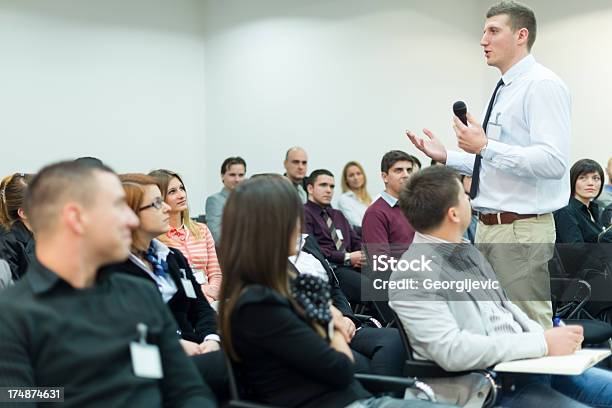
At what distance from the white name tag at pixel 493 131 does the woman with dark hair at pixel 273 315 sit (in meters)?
1.38

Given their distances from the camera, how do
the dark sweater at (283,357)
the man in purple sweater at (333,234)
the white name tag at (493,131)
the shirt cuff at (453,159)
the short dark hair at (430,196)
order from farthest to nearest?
1. the man in purple sweater at (333,234)
2. the shirt cuff at (453,159)
3. the white name tag at (493,131)
4. the short dark hair at (430,196)
5. the dark sweater at (283,357)

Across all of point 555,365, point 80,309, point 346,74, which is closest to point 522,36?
point 555,365

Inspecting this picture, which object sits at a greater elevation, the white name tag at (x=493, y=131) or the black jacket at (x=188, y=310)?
the white name tag at (x=493, y=131)

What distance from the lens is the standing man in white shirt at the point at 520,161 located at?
269 centimetres

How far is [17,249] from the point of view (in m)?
3.02

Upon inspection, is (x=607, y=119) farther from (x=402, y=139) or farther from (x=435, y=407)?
(x=435, y=407)

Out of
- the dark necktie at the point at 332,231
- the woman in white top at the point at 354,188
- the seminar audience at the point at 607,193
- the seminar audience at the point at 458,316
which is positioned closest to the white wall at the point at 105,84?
the woman in white top at the point at 354,188

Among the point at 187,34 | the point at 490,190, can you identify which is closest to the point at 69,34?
the point at 187,34

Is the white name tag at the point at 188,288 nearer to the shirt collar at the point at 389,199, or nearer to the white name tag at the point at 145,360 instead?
the white name tag at the point at 145,360

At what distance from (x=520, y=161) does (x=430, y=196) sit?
58 cm

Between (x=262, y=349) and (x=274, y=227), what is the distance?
0.33 metres

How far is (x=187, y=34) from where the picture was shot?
726 centimetres

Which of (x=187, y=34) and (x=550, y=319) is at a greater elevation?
(x=187, y=34)

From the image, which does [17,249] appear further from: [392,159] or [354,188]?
[354,188]
